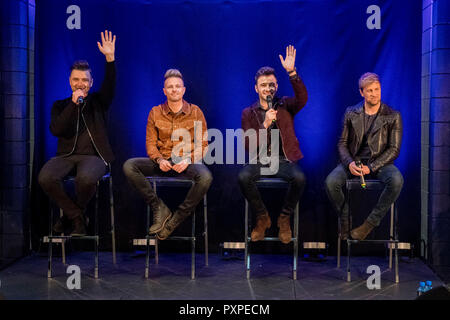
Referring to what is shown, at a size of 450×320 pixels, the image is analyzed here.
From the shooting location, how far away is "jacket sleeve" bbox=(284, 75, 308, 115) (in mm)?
4922

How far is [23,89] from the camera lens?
5422 millimetres

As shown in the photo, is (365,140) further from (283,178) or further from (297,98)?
(283,178)

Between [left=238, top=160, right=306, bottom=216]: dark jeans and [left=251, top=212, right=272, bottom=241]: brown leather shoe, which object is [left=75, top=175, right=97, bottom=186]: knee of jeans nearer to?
[left=238, top=160, right=306, bottom=216]: dark jeans

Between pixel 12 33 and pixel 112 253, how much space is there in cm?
221

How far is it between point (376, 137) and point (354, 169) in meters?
0.38

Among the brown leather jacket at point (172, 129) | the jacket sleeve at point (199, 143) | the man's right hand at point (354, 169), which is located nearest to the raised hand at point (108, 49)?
the brown leather jacket at point (172, 129)

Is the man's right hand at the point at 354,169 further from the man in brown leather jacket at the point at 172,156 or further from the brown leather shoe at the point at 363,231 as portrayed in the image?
the man in brown leather jacket at the point at 172,156

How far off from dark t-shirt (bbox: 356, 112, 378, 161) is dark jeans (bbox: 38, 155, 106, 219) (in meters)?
2.18

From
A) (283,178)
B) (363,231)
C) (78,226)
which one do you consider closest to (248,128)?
(283,178)

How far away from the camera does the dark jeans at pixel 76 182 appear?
4.80 meters

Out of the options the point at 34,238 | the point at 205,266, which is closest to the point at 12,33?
the point at 34,238

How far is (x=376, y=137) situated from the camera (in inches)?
196

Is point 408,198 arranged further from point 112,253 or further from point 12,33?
point 12,33

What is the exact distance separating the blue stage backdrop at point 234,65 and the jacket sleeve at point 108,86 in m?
0.48
